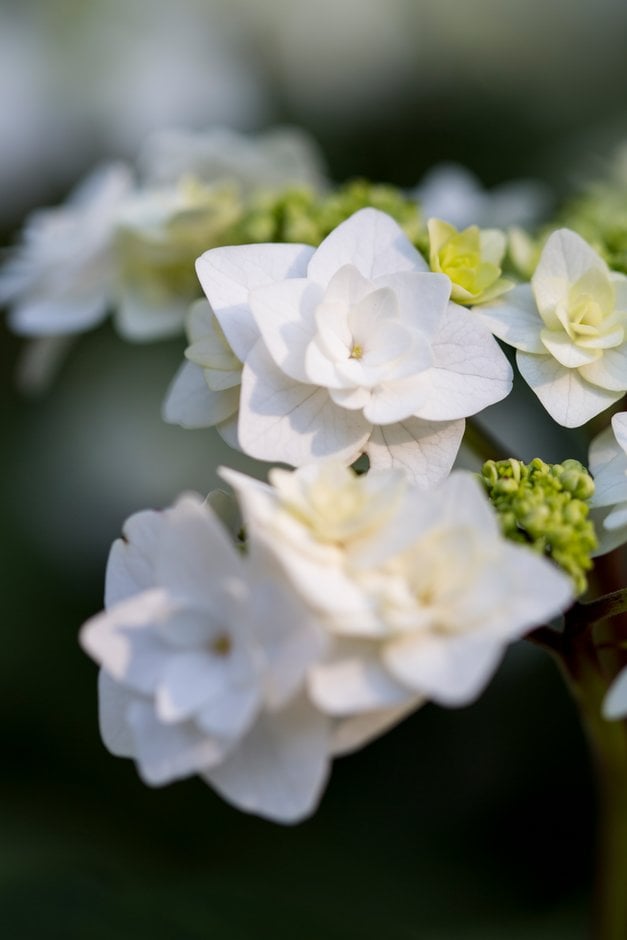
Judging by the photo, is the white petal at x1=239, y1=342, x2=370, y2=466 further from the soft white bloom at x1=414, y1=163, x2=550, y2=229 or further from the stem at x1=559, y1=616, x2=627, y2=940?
the soft white bloom at x1=414, y1=163, x2=550, y2=229

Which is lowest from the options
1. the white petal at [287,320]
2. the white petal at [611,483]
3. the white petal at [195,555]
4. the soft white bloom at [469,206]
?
the soft white bloom at [469,206]

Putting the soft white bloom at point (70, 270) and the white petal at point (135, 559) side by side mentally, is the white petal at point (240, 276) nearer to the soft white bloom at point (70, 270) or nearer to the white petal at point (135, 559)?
the white petal at point (135, 559)

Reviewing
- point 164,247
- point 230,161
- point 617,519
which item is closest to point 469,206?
point 230,161

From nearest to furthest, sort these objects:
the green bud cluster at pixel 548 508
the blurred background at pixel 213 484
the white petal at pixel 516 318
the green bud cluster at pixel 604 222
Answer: the green bud cluster at pixel 548 508 < the white petal at pixel 516 318 < the green bud cluster at pixel 604 222 < the blurred background at pixel 213 484

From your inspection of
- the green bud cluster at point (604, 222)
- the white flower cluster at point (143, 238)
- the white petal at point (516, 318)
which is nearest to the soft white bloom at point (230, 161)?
the white flower cluster at point (143, 238)

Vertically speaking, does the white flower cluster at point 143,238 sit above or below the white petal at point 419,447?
above

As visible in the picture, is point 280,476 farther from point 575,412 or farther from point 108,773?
point 108,773

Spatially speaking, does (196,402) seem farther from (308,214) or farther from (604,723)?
(604,723)
